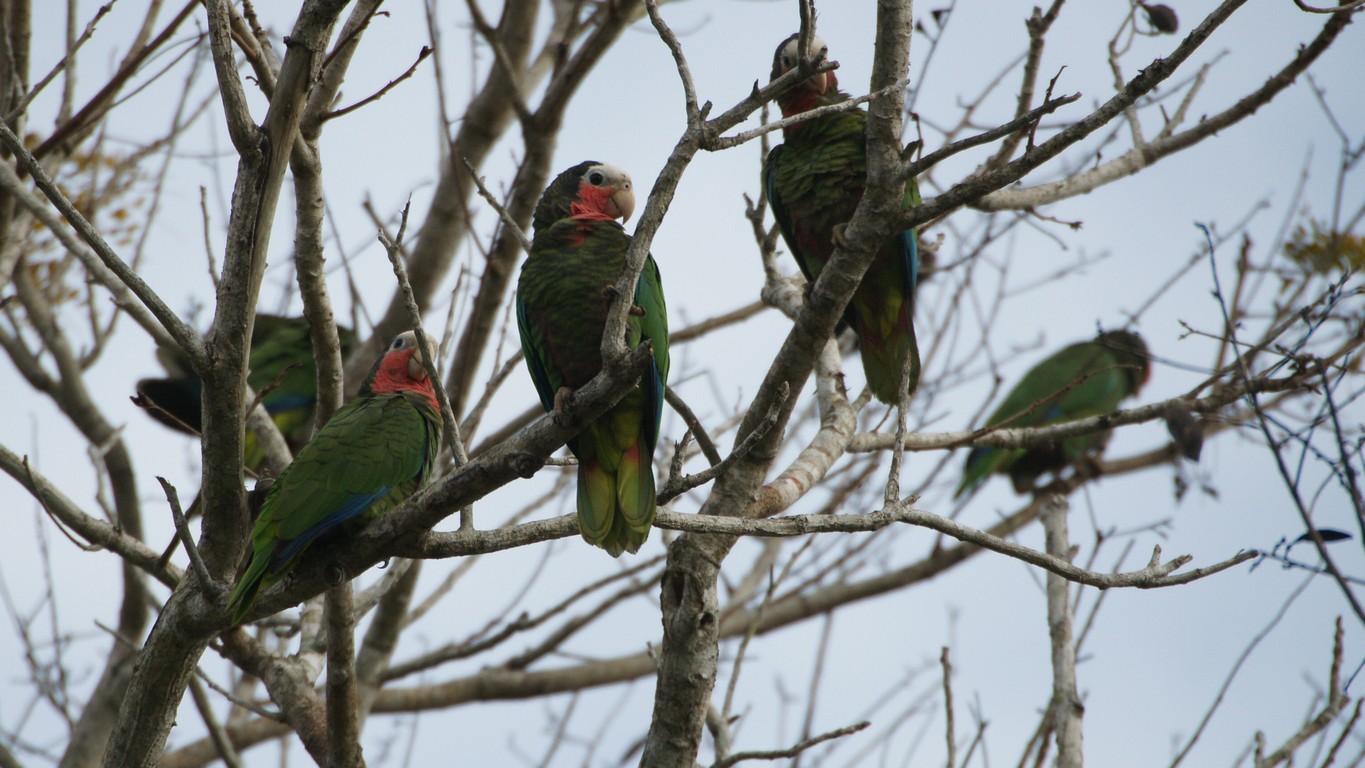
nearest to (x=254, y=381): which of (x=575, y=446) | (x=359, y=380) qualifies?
(x=359, y=380)

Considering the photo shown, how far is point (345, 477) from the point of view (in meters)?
3.48

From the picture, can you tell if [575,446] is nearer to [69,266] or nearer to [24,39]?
[24,39]

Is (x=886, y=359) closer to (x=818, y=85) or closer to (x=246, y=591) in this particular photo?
(x=818, y=85)

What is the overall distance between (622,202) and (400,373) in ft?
4.05

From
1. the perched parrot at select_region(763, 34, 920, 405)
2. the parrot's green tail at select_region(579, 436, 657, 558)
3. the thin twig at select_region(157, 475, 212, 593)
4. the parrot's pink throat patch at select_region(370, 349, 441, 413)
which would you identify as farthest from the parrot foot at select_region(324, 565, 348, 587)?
the perched parrot at select_region(763, 34, 920, 405)

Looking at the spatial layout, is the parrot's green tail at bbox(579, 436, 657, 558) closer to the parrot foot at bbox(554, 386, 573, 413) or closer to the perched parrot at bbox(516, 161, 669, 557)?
the perched parrot at bbox(516, 161, 669, 557)

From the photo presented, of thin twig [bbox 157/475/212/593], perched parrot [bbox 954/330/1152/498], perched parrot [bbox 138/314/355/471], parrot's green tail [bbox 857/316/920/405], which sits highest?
perched parrot [bbox 954/330/1152/498]

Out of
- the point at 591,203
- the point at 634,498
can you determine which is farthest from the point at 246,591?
the point at 591,203

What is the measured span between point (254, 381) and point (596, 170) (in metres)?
3.31

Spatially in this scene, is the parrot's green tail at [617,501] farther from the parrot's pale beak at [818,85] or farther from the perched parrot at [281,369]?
the perched parrot at [281,369]

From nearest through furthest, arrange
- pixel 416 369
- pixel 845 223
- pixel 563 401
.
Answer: pixel 563 401 < pixel 845 223 < pixel 416 369

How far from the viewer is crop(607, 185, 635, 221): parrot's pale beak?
4266 millimetres

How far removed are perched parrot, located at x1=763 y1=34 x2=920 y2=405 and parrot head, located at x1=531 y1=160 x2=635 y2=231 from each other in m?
0.79

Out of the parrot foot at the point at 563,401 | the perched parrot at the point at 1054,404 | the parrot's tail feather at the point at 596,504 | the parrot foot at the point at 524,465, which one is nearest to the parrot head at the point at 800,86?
the parrot foot at the point at 563,401
